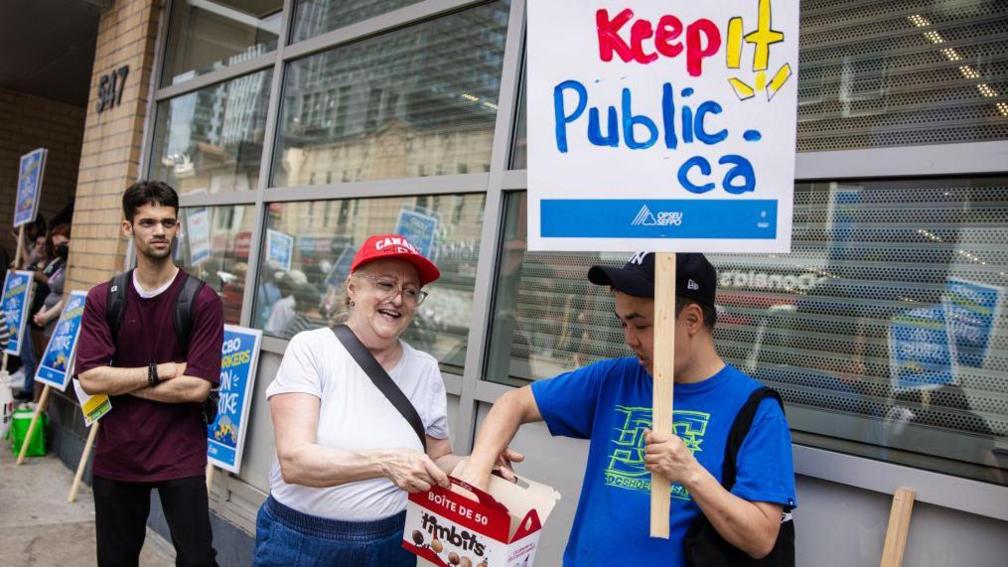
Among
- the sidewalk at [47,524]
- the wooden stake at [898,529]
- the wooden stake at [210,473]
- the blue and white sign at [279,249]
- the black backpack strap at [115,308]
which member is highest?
the blue and white sign at [279,249]

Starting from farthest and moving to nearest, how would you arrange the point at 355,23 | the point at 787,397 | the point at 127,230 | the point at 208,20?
the point at 208,20 < the point at 355,23 < the point at 127,230 < the point at 787,397

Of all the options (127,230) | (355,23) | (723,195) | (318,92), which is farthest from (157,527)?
(723,195)

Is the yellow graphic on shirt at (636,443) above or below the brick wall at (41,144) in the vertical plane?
below

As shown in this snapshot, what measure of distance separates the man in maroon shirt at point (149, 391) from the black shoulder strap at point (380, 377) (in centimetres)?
121

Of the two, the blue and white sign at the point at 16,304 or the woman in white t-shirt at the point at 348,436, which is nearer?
the woman in white t-shirt at the point at 348,436

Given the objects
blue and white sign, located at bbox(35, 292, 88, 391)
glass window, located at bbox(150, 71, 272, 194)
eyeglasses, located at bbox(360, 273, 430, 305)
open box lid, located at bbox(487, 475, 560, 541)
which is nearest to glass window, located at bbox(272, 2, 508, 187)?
glass window, located at bbox(150, 71, 272, 194)

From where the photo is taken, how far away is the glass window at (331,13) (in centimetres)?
443

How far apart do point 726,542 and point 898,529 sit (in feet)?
2.35

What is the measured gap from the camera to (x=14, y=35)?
806cm

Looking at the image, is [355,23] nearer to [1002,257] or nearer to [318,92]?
[318,92]

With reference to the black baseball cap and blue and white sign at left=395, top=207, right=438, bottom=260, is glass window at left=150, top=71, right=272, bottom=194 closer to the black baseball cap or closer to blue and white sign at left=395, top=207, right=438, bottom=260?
blue and white sign at left=395, top=207, right=438, bottom=260

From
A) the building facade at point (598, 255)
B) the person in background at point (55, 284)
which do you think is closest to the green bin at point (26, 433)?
the person in background at point (55, 284)

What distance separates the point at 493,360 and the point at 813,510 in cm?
150

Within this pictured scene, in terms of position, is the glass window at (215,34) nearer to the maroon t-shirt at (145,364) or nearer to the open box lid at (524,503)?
the maroon t-shirt at (145,364)
